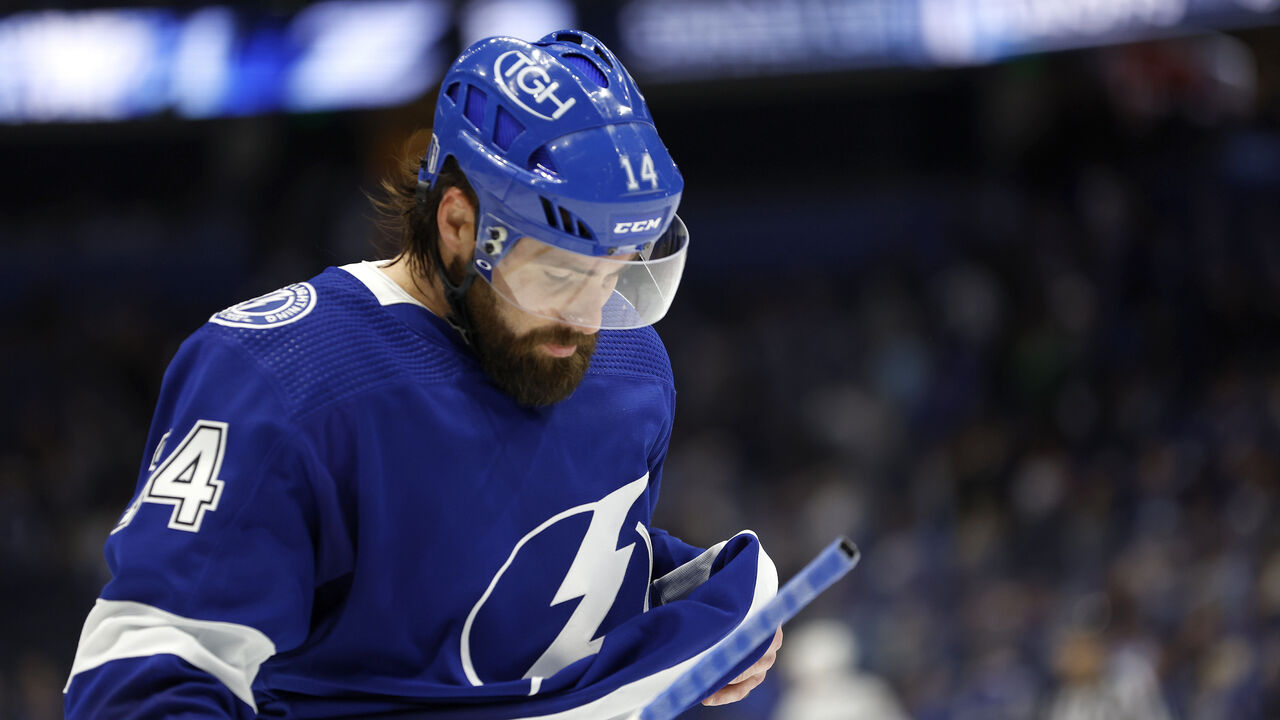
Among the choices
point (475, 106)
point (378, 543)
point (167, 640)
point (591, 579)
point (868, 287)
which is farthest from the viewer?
point (868, 287)

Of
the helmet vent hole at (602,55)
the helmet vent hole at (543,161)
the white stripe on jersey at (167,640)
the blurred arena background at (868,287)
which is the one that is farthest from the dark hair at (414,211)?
the blurred arena background at (868,287)

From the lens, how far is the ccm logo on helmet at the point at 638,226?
1.55 metres

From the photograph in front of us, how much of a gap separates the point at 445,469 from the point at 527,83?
464mm

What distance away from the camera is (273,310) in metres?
1.54

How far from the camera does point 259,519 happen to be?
139 cm

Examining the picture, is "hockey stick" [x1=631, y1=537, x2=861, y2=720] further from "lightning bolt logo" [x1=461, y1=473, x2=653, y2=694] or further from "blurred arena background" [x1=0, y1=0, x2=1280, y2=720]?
"blurred arena background" [x1=0, y1=0, x2=1280, y2=720]

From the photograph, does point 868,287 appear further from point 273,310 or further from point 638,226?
point 273,310

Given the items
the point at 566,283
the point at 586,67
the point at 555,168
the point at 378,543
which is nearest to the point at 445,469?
the point at 378,543

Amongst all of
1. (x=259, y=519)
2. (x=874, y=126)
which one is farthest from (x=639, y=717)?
(x=874, y=126)

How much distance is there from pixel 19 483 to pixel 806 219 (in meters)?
5.74

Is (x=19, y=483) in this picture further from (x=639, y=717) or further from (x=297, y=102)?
(x=639, y=717)

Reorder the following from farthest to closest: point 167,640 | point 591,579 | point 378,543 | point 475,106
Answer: point 591,579
point 475,106
point 378,543
point 167,640

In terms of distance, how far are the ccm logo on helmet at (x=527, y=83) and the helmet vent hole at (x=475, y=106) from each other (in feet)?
0.10

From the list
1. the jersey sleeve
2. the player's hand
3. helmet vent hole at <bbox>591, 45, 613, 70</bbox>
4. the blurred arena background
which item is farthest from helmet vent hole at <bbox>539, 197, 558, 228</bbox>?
the blurred arena background
